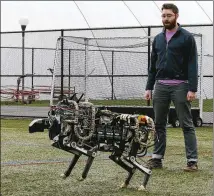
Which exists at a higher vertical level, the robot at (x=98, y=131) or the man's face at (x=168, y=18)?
the man's face at (x=168, y=18)

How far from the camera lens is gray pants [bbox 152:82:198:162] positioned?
713cm

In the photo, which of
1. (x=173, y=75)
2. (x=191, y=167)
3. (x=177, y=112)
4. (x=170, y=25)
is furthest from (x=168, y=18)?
(x=191, y=167)

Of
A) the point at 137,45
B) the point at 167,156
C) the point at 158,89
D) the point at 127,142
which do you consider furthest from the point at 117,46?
the point at 127,142

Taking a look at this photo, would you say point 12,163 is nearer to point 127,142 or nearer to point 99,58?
point 127,142

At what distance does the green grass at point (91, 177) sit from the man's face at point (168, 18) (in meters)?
1.52

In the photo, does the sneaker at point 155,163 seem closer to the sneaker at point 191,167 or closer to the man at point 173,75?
the man at point 173,75

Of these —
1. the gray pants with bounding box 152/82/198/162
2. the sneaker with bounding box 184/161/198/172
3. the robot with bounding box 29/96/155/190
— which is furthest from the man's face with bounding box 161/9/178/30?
the sneaker with bounding box 184/161/198/172

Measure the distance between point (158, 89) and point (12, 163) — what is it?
1.97 m

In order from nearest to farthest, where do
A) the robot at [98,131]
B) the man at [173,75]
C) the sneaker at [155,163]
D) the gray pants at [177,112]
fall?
the robot at [98,131] → the man at [173,75] → the gray pants at [177,112] → the sneaker at [155,163]

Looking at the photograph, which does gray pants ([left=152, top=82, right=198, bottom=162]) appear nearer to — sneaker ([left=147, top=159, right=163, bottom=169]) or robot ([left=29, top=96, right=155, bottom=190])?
sneaker ([left=147, top=159, right=163, bottom=169])

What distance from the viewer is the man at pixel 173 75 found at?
692 cm

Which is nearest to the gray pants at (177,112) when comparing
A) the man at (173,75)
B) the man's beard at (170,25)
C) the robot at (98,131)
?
the man at (173,75)

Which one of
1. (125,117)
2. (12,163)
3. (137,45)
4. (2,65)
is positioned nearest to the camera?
(125,117)

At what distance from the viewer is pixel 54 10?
2922 centimetres
